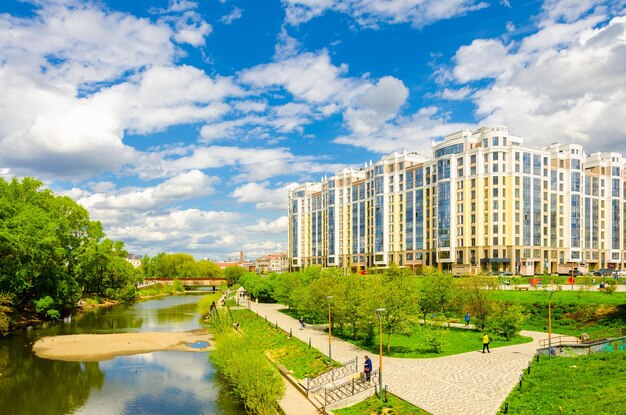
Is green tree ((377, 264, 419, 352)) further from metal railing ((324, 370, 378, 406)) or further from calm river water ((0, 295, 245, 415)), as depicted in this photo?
calm river water ((0, 295, 245, 415))

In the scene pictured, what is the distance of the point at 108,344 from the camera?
5441 cm

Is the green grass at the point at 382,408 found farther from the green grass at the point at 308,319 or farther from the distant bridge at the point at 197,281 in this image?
the distant bridge at the point at 197,281

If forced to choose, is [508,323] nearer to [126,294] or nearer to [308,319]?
[308,319]

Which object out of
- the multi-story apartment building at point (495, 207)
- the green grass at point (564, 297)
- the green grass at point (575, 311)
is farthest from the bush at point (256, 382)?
the multi-story apartment building at point (495, 207)

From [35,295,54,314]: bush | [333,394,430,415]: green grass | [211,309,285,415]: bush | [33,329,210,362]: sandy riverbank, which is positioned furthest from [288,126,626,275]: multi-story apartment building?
[35,295,54,314]: bush

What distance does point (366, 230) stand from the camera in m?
132

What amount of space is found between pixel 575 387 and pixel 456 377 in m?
7.32

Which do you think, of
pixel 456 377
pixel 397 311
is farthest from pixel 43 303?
pixel 456 377

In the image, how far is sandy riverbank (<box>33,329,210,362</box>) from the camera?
48438mm

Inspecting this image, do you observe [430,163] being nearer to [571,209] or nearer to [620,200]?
[571,209]

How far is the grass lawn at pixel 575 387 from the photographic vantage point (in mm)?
21375

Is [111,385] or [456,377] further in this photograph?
[111,385]

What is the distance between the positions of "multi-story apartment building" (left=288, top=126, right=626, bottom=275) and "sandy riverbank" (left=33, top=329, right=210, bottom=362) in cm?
6274

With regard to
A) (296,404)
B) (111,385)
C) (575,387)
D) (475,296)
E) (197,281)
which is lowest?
(197,281)
